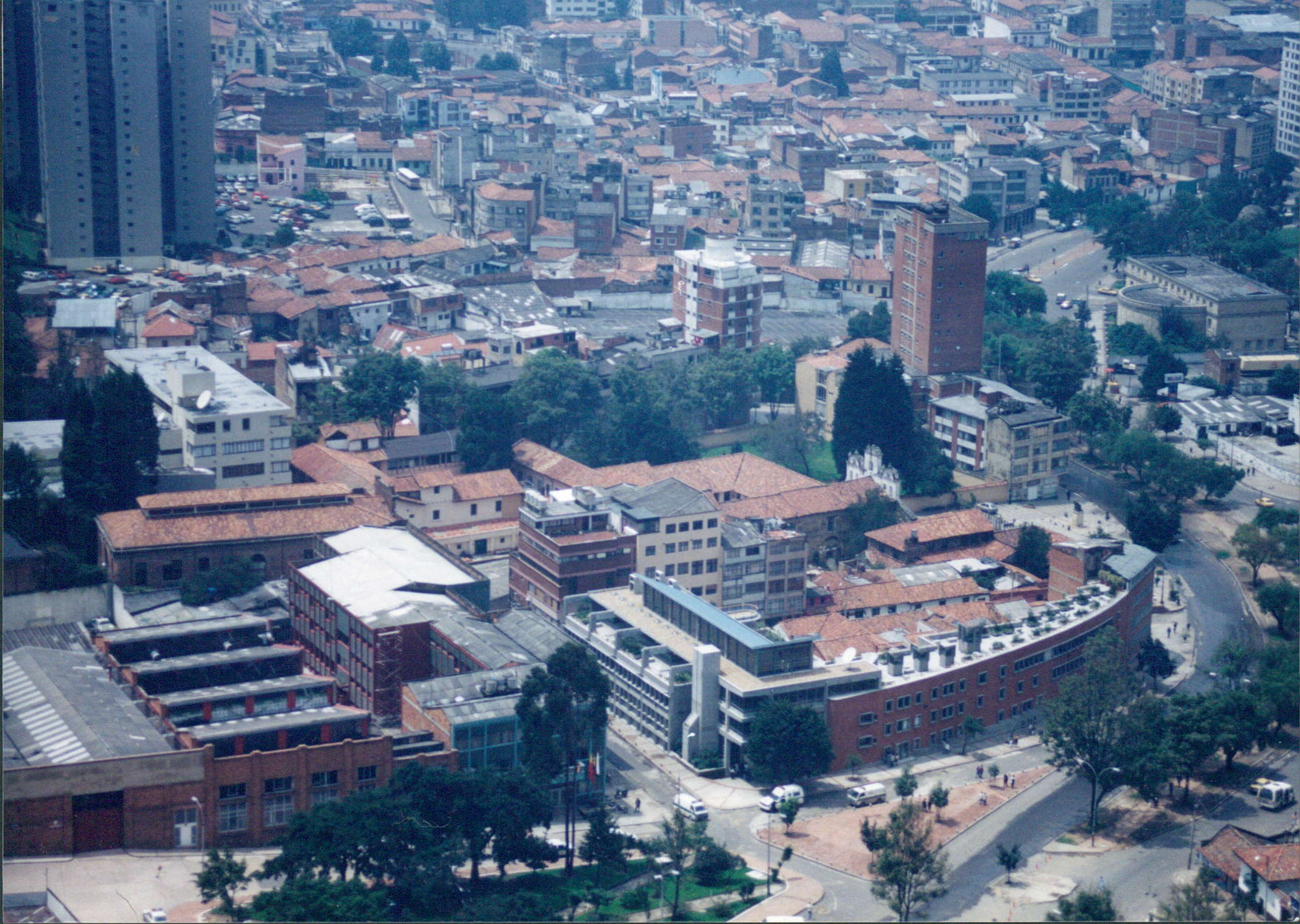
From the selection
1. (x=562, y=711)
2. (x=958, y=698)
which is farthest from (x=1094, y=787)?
(x=562, y=711)

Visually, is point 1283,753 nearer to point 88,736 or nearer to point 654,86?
point 88,736

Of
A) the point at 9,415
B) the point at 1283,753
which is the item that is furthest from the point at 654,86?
the point at 1283,753

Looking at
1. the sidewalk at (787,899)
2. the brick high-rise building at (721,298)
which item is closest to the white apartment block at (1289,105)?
the brick high-rise building at (721,298)

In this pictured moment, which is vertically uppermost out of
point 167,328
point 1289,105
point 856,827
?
point 1289,105

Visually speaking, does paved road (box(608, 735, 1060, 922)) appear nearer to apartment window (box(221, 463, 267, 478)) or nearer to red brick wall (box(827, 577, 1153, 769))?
red brick wall (box(827, 577, 1153, 769))

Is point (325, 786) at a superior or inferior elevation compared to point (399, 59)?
inferior

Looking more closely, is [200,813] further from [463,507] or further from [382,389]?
[382,389]

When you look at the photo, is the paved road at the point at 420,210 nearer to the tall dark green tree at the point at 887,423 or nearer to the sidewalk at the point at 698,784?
the tall dark green tree at the point at 887,423

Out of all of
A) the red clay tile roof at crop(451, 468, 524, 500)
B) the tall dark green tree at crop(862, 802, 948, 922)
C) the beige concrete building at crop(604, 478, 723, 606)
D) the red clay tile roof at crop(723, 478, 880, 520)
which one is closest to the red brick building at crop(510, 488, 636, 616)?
the beige concrete building at crop(604, 478, 723, 606)
